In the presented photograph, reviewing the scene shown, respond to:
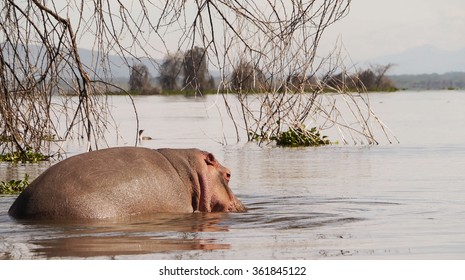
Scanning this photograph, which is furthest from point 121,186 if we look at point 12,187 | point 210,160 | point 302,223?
point 12,187

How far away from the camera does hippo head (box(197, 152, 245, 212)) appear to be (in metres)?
8.53

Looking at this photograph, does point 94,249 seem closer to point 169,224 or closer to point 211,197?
point 169,224

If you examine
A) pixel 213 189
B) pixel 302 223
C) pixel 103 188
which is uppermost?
pixel 103 188

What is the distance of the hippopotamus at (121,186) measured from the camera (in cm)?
765

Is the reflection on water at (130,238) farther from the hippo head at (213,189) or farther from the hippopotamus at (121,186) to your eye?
the hippo head at (213,189)

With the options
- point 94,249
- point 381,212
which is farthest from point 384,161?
point 94,249

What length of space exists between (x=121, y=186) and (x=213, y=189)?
107cm

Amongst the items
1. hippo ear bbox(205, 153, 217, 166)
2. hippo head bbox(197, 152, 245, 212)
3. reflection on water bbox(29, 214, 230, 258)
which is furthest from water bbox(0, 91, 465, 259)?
hippo ear bbox(205, 153, 217, 166)

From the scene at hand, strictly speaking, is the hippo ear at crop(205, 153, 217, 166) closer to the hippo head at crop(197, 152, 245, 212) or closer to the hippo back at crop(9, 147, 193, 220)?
the hippo head at crop(197, 152, 245, 212)

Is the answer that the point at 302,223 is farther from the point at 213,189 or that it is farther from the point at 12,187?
the point at 12,187

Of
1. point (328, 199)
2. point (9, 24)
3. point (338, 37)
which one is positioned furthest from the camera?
point (338, 37)

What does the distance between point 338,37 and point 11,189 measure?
17.8 ft

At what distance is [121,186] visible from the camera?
25.6ft

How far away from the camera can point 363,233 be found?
299 inches
